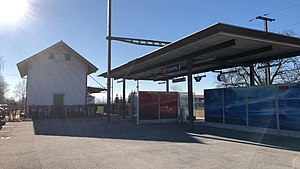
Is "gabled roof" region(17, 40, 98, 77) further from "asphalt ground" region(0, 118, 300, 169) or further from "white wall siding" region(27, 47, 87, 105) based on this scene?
"asphalt ground" region(0, 118, 300, 169)

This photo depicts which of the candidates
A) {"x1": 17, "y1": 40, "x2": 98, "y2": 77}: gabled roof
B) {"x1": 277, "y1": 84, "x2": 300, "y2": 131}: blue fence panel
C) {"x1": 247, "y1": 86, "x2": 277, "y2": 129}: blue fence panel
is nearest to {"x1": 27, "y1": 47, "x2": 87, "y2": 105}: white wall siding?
{"x1": 17, "y1": 40, "x2": 98, "y2": 77}: gabled roof

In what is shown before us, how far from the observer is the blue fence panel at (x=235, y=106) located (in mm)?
13995

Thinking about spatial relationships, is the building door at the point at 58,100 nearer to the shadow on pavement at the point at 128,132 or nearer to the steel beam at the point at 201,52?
the shadow on pavement at the point at 128,132

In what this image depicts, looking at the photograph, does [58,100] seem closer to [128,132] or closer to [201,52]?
[128,132]

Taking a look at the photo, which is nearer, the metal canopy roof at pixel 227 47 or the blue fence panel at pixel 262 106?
the metal canopy roof at pixel 227 47

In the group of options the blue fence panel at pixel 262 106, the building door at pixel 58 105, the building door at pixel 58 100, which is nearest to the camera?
the blue fence panel at pixel 262 106

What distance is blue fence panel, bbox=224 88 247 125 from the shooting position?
13995 millimetres

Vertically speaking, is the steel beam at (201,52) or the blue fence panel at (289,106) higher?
the steel beam at (201,52)

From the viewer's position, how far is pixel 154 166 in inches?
257

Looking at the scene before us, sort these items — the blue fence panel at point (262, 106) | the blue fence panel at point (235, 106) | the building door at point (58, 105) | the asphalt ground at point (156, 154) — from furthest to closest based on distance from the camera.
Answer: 1. the building door at point (58, 105)
2. the blue fence panel at point (235, 106)
3. the blue fence panel at point (262, 106)
4. the asphalt ground at point (156, 154)

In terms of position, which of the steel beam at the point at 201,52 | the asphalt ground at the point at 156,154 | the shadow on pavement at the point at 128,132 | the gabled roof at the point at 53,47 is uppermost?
the gabled roof at the point at 53,47

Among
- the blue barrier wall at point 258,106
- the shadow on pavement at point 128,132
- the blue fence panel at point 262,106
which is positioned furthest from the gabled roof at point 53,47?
the blue fence panel at point 262,106

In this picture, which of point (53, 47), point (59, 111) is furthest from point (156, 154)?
point (53, 47)

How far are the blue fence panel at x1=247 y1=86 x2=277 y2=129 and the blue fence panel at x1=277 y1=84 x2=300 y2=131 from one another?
389mm
